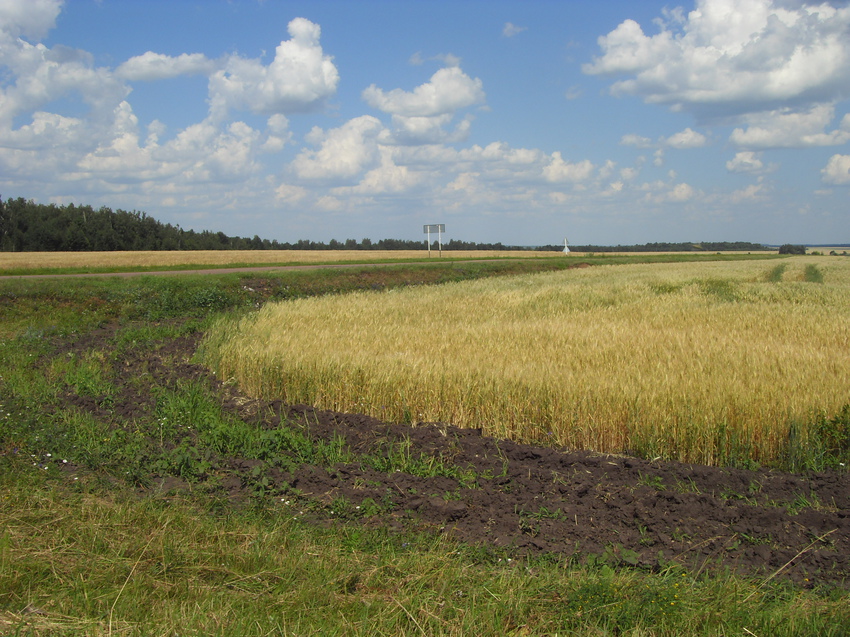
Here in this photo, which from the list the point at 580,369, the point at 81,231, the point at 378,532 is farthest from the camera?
the point at 81,231

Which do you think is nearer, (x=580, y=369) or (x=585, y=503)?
(x=585, y=503)

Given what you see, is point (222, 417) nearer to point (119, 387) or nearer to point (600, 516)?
point (119, 387)

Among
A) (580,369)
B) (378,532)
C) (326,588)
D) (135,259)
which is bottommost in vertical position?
(378,532)

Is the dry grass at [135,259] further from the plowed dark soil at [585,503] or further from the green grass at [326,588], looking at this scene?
the green grass at [326,588]

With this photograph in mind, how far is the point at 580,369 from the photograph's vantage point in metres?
8.62

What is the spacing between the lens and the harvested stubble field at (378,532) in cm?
357

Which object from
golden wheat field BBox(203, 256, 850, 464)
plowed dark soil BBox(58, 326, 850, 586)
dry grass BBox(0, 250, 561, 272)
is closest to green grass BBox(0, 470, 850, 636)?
plowed dark soil BBox(58, 326, 850, 586)

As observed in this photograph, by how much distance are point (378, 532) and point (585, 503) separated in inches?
72.4

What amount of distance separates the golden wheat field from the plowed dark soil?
1.86 ft

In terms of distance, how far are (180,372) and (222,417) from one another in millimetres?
3045

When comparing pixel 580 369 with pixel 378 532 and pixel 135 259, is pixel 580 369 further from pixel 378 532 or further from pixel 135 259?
pixel 135 259

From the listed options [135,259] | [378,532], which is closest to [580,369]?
[378,532]

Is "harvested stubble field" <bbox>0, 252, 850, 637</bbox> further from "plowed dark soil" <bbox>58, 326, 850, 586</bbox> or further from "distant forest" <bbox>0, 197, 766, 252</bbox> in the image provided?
"distant forest" <bbox>0, 197, 766, 252</bbox>

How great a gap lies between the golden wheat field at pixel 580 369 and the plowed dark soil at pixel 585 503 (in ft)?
1.86
